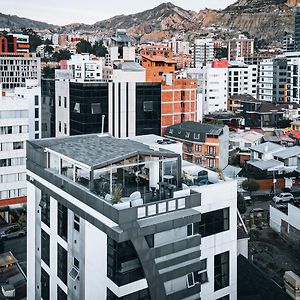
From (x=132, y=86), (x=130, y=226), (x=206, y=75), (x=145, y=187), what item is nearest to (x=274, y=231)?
(x=132, y=86)

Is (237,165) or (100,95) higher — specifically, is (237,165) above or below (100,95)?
below

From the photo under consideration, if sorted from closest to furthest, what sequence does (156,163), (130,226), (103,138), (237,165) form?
1. (130,226)
2. (156,163)
3. (103,138)
4. (237,165)

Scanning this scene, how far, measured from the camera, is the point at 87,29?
532ft

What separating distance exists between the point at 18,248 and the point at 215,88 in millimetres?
31561

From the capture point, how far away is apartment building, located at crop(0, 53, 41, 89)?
50.1 metres

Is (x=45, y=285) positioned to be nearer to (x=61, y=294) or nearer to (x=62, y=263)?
(x=61, y=294)

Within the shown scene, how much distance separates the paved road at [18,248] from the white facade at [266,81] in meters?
37.7

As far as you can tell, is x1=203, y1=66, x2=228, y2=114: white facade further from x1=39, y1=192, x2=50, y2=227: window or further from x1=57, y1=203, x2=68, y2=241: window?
x1=57, y1=203, x2=68, y2=241: window

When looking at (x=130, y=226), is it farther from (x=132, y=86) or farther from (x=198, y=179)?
(x=132, y=86)

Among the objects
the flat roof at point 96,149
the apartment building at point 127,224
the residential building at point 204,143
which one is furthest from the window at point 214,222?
the residential building at point 204,143

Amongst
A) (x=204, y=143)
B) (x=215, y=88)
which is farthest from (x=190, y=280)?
(x=215, y=88)

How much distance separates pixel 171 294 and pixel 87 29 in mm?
159776

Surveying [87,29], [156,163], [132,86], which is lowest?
[156,163]

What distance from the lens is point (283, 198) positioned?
22219 mm
